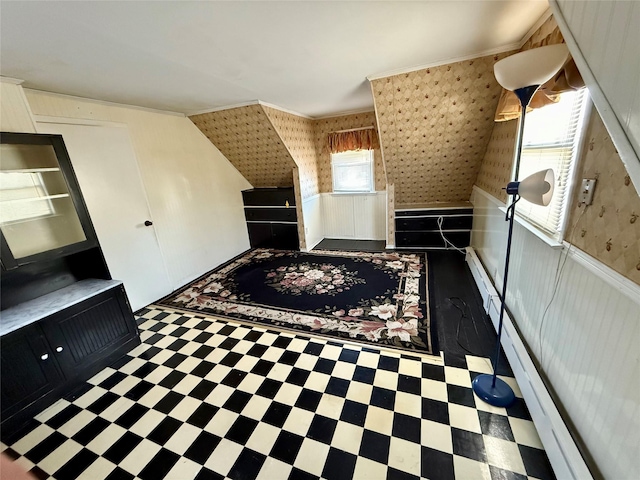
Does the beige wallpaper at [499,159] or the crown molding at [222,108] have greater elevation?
the crown molding at [222,108]

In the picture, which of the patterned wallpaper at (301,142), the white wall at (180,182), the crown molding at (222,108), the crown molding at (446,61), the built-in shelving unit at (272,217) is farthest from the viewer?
the built-in shelving unit at (272,217)

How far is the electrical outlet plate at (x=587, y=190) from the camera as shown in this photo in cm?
110

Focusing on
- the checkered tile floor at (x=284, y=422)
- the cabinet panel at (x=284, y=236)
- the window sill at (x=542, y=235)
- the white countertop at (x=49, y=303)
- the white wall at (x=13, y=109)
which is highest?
the white wall at (x=13, y=109)

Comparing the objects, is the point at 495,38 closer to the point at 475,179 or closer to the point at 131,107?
the point at 475,179

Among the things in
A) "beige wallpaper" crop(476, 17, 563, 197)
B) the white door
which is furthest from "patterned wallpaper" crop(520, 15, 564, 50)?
the white door

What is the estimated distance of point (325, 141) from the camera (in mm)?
4570

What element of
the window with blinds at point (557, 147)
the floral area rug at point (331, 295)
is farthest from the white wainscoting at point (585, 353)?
the floral area rug at point (331, 295)

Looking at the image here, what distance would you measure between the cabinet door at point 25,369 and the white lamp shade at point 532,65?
10.2 ft

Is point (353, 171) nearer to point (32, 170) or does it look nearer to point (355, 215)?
point (355, 215)

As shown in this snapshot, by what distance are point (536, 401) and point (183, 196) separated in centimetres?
395

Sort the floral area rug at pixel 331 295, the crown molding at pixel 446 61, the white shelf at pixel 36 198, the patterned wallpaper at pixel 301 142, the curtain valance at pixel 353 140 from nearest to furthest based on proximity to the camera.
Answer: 1. the white shelf at pixel 36 198
2. the crown molding at pixel 446 61
3. the floral area rug at pixel 331 295
4. the patterned wallpaper at pixel 301 142
5. the curtain valance at pixel 353 140

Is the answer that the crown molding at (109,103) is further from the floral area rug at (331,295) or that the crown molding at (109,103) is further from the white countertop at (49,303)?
the floral area rug at (331,295)

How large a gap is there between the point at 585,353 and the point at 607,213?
597 mm

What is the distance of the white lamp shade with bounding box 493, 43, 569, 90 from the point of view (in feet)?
3.59
